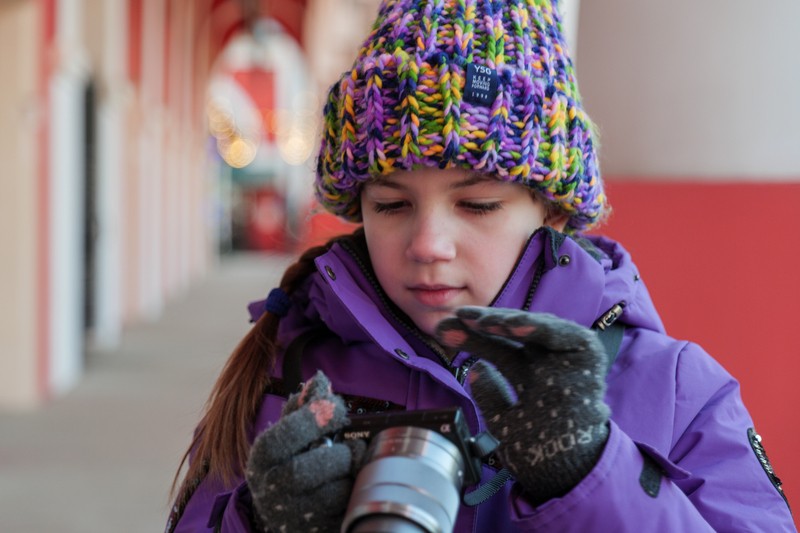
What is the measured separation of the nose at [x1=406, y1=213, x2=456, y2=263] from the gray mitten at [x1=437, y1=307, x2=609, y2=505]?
20 centimetres

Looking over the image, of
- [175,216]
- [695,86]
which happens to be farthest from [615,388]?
[175,216]

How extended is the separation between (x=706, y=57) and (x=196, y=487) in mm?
1148

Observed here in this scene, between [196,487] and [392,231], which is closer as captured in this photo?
[392,231]

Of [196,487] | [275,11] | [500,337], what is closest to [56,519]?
[196,487]

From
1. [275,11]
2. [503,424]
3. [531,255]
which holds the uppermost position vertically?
[275,11]

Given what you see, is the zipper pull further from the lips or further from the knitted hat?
the knitted hat

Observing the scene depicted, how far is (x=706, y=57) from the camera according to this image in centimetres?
177

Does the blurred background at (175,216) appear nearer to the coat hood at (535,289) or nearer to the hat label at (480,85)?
the coat hood at (535,289)

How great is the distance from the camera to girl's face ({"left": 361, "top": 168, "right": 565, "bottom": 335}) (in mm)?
1230

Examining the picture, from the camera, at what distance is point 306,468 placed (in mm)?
948

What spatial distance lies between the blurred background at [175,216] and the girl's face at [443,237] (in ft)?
1.46

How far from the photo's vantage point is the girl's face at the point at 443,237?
1.23 metres

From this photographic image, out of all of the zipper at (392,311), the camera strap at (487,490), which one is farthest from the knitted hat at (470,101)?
the camera strap at (487,490)

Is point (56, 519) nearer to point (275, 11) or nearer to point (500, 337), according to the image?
point (500, 337)
